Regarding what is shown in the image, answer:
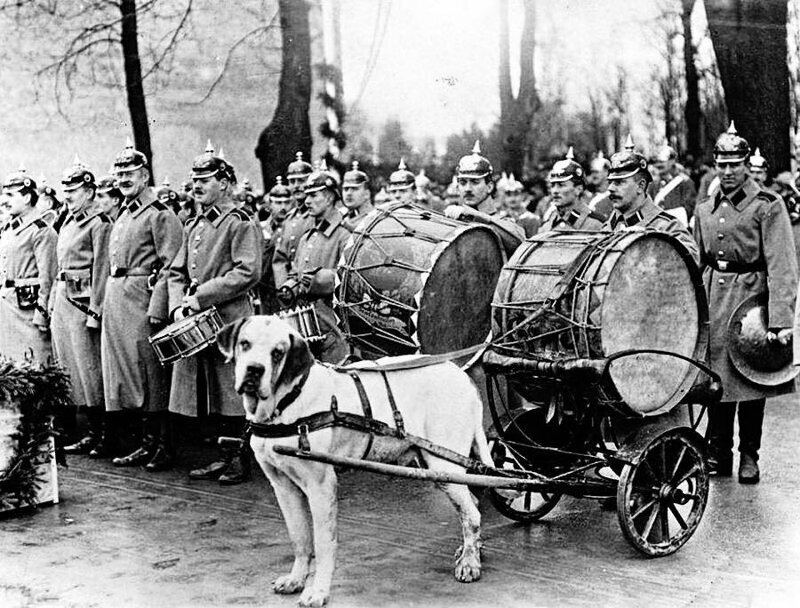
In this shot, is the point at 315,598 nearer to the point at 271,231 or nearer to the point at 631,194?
the point at 631,194

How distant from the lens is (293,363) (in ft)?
15.2

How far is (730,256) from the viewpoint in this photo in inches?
281

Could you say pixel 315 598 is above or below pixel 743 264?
below

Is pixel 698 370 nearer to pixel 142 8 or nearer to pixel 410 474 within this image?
pixel 410 474

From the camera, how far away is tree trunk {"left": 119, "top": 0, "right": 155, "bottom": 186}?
12688 millimetres

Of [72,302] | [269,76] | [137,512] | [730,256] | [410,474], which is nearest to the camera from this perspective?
[410,474]

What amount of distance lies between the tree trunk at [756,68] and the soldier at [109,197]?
834 centimetres

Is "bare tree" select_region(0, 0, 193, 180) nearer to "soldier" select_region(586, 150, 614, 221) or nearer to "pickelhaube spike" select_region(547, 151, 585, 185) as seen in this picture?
"soldier" select_region(586, 150, 614, 221)

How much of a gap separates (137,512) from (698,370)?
3.61 m

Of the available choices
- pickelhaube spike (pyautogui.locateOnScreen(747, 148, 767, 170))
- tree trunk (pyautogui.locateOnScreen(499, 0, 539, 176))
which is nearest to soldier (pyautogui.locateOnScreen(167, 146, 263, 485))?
pickelhaube spike (pyautogui.locateOnScreen(747, 148, 767, 170))

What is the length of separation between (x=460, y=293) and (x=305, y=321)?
144 cm

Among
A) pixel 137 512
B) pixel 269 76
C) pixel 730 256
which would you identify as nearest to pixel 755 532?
pixel 730 256

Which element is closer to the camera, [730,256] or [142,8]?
[730,256]

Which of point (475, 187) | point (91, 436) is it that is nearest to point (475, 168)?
point (475, 187)
